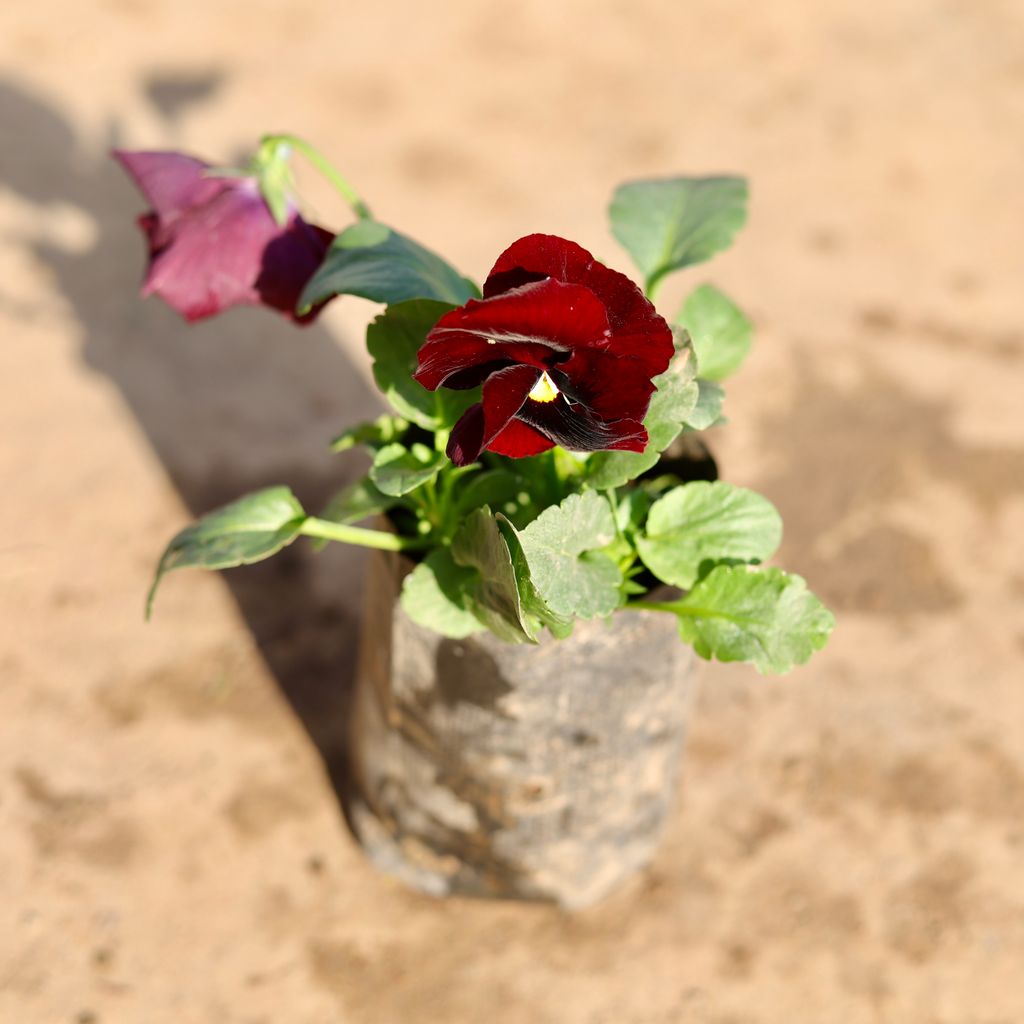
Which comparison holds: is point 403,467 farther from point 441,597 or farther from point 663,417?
point 663,417

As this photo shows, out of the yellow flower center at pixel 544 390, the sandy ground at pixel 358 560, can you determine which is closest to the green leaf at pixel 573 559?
the yellow flower center at pixel 544 390

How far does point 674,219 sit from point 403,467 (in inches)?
18.4

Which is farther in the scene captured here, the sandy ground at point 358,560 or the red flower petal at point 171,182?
the sandy ground at point 358,560

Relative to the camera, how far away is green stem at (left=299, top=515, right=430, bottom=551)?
138cm

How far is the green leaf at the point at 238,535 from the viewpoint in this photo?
4.27 ft

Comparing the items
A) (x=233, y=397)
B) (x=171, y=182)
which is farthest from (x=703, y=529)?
(x=233, y=397)

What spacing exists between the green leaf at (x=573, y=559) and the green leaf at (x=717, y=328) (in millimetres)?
310

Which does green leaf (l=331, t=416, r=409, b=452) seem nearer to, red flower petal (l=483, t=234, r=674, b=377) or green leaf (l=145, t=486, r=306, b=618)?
green leaf (l=145, t=486, r=306, b=618)

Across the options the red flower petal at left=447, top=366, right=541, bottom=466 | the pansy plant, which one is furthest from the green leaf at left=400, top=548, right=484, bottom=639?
the red flower petal at left=447, top=366, right=541, bottom=466

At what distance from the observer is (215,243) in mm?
1324

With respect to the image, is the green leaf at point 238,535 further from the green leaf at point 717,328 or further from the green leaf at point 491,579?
the green leaf at point 717,328

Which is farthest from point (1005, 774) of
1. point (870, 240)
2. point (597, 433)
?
point (870, 240)

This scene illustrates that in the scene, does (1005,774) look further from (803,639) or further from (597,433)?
(597,433)

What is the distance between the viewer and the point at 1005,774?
192 cm
